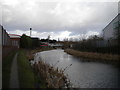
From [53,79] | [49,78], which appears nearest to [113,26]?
[53,79]

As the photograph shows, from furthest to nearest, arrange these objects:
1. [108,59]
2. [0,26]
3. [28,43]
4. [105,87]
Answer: [28,43], [108,59], [0,26], [105,87]

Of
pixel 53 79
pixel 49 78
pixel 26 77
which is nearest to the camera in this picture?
pixel 26 77

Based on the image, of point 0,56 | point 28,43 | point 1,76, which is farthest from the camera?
point 28,43

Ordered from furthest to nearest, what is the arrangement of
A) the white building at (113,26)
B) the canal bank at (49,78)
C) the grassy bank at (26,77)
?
the white building at (113,26)
the canal bank at (49,78)
the grassy bank at (26,77)

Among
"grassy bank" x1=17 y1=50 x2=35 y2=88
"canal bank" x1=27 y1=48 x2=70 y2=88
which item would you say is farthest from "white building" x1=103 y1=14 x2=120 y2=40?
"grassy bank" x1=17 y1=50 x2=35 y2=88

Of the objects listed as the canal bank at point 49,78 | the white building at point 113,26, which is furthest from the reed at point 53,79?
the white building at point 113,26

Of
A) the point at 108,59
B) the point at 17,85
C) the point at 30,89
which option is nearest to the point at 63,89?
the point at 30,89

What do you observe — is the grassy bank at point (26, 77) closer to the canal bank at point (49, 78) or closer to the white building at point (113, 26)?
the canal bank at point (49, 78)

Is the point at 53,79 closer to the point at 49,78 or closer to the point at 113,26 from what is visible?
the point at 49,78

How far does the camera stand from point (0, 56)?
849 centimetres

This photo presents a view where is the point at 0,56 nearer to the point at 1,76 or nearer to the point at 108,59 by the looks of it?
the point at 1,76

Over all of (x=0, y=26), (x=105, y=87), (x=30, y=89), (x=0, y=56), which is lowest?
(x=105, y=87)

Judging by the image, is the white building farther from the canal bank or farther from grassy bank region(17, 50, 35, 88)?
grassy bank region(17, 50, 35, 88)

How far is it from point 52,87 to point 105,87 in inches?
125
